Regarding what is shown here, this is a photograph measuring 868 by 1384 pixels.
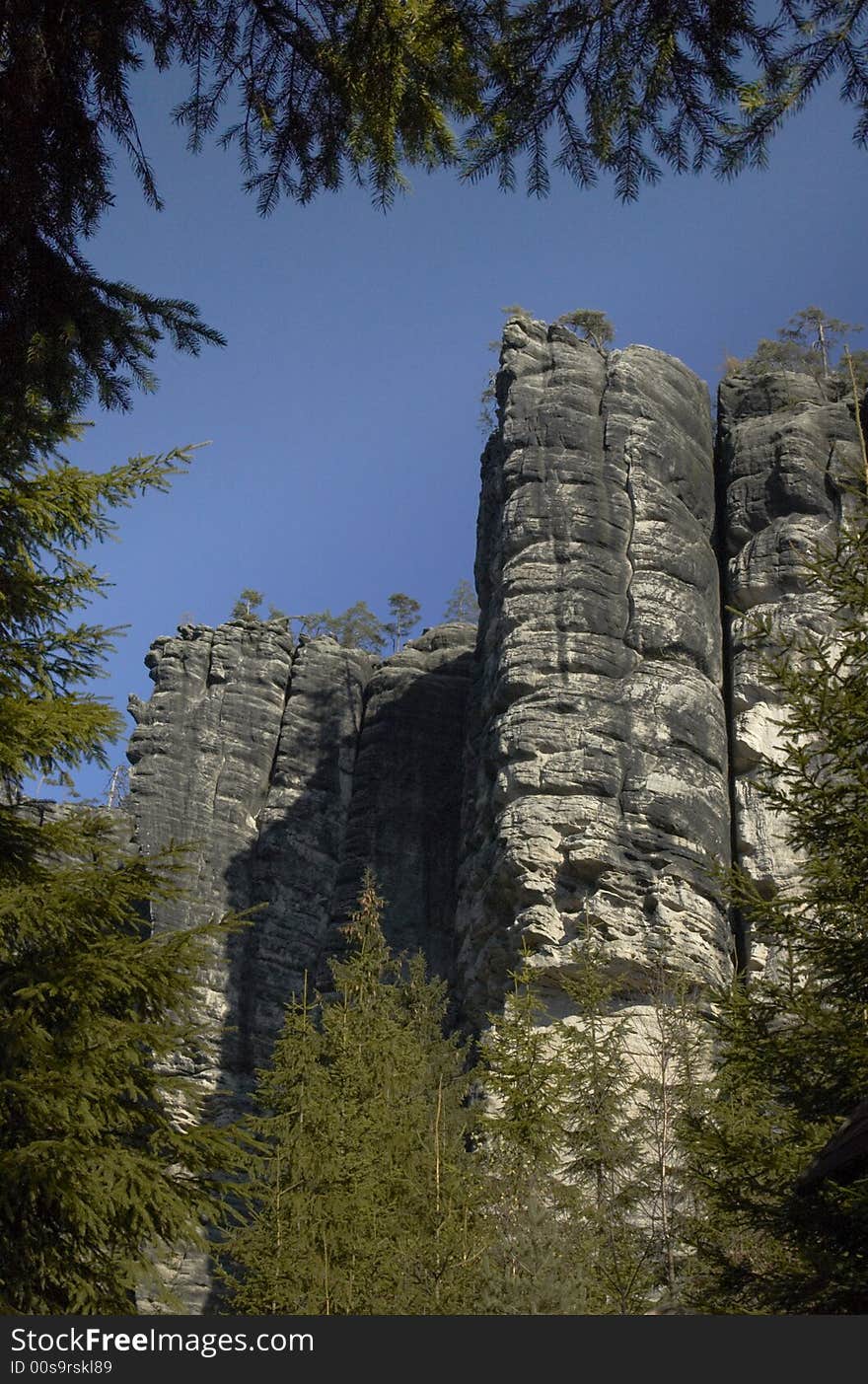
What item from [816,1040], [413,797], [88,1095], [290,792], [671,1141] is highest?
[290,792]

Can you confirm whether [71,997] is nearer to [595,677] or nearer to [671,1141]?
[671,1141]

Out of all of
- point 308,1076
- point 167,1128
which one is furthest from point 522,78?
point 308,1076

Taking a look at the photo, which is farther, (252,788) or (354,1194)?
(252,788)

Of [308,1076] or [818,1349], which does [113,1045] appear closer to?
[818,1349]

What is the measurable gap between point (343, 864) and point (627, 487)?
13.0 metres

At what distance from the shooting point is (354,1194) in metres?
14.6

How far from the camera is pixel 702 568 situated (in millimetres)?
35219

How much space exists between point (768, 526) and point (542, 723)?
9074 millimetres

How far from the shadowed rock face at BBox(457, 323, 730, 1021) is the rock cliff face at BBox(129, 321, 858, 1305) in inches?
2.3

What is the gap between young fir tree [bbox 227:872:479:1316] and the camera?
43.7 ft

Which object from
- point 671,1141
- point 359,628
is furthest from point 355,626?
point 671,1141

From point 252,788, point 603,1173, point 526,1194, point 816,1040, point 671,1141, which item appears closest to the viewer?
point 816,1040

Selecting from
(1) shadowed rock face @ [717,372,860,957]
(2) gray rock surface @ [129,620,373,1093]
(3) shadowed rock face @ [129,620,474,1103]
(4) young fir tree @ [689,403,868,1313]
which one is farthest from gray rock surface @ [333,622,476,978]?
(4) young fir tree @ [689,403,868,1313]

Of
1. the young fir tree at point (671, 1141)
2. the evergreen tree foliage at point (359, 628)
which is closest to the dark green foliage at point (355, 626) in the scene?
the evergreen tree foliage at point (359, 628)
